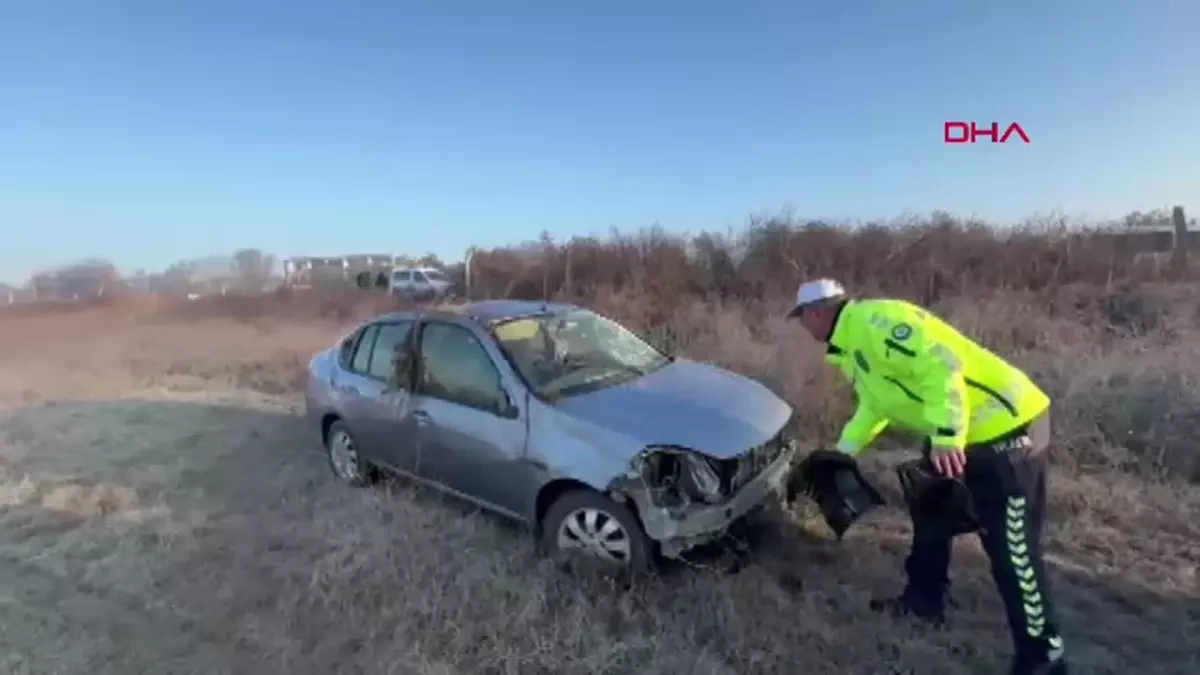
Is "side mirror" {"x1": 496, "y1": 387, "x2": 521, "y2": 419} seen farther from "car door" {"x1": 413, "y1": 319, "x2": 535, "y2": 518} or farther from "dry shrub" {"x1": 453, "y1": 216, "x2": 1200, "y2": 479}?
"dry shrub" {"x1": 453, "y1": 216, "x2": 1200, "y2": 479}

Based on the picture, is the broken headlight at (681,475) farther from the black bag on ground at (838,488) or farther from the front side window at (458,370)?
the front side window at (458,370)

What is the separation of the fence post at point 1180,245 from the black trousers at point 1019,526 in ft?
34.4

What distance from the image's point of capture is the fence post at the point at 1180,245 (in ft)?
35.7

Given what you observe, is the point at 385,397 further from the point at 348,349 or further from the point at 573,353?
the point at 573,353

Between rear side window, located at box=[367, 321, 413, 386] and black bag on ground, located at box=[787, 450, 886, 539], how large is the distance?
2.61 m

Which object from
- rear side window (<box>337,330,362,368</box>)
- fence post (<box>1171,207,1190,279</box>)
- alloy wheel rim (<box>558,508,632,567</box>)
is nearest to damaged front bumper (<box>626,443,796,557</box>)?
alloy wheel rim (<box>558,508,632,567</box>)

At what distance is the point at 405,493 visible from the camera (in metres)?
4.89

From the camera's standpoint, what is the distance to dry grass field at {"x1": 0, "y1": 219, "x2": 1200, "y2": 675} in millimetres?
3098

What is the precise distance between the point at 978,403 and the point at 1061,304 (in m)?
9.03

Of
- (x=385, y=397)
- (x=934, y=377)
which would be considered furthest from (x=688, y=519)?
(x=385, y=397)

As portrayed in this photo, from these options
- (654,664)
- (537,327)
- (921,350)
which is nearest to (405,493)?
(537,327)

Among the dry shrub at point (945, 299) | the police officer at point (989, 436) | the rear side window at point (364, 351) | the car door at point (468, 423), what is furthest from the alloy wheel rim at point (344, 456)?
the police officer at point (989, 436)

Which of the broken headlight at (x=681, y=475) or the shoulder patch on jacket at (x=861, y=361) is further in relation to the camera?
the broken headlight at (x=681, y=475)

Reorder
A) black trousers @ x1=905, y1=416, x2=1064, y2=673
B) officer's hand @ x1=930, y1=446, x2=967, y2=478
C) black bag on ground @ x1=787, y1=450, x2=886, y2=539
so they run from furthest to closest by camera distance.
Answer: black bag on ground @ x1=787, y1=450, x2=886, y2=539, black trousers @ x1=905, y1=416, x2=1064, y2=673, officer's hand @ x1=930, y1=446, x2=967, y2=478
